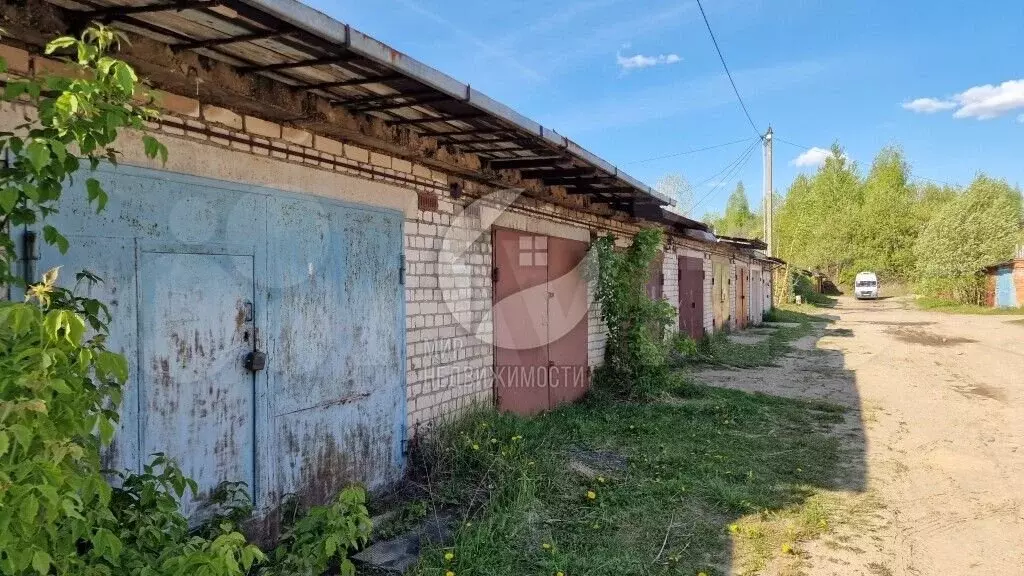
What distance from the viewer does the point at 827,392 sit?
870 cm

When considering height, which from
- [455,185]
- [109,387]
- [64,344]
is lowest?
[109,387]

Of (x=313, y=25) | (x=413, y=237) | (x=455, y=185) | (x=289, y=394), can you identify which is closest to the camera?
(x=313, y=25)

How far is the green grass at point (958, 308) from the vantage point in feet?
82.2

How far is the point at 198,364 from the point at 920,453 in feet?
20.0

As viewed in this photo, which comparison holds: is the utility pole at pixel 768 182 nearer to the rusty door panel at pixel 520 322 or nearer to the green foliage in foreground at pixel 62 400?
the rusty door panel at pixel 520 322

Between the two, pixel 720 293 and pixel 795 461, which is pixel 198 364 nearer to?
pixel 795 461

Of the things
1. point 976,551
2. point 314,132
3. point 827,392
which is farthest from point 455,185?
point 827,392

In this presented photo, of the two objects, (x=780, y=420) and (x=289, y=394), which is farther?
(x=780, y=420)

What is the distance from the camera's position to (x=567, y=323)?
7.39 m

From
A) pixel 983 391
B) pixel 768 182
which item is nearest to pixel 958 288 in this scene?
pixel 768 182

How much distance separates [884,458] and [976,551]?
79.1 inches

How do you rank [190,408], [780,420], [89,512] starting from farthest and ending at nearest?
[780,420]
[190,408]
[89,512]

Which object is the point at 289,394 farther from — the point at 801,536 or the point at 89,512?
the point at 801,536

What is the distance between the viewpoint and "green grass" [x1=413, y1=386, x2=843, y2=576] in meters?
3.46
